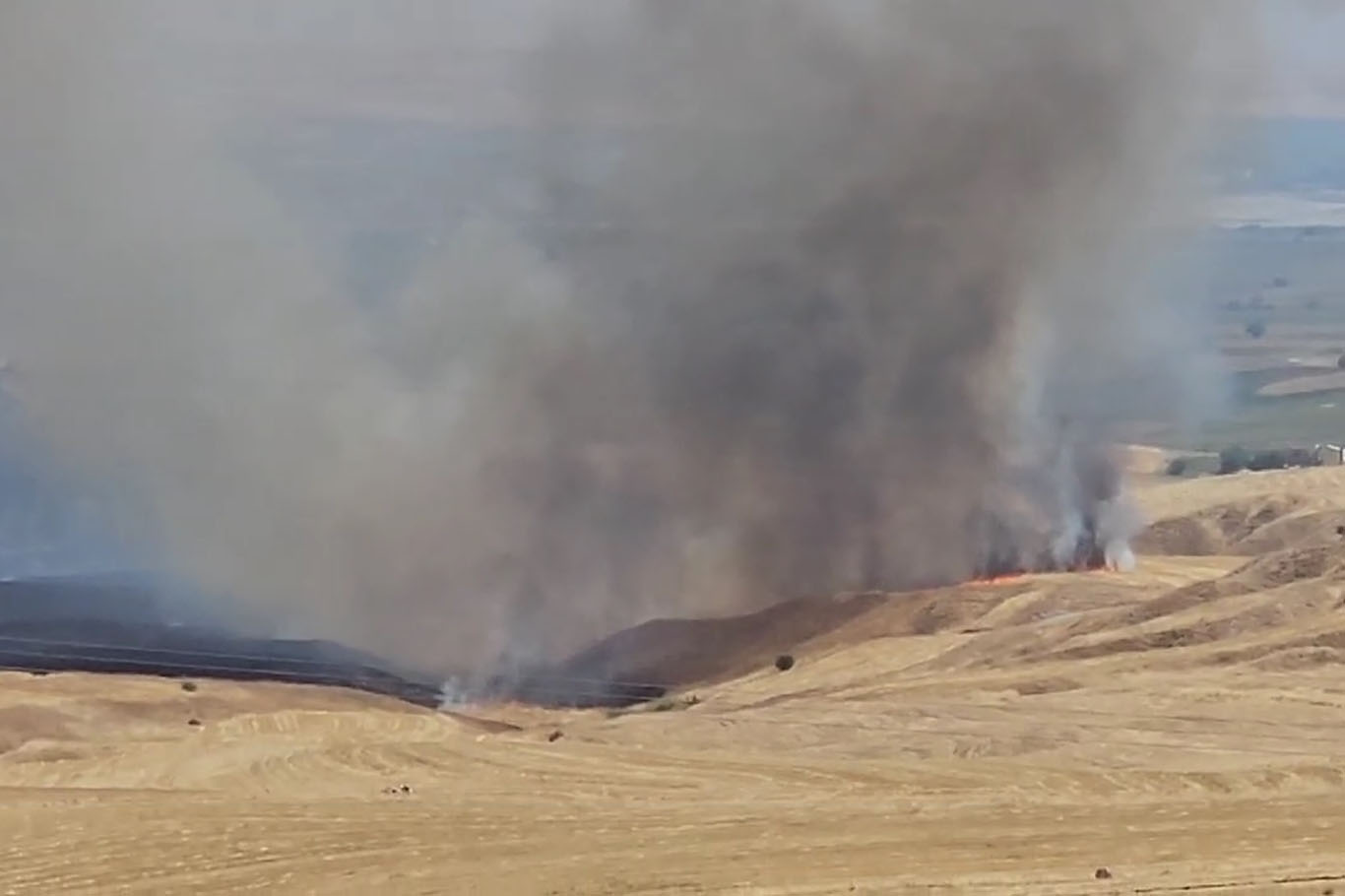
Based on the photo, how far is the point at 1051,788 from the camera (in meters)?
22.3

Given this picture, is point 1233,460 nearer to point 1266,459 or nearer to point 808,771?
point 1266,459

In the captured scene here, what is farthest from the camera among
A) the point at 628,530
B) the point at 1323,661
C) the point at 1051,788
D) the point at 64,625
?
the point at 628,530

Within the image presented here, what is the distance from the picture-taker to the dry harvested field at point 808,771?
18.3 metres

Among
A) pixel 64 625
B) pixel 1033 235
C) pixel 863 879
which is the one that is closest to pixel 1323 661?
pixel 863 879

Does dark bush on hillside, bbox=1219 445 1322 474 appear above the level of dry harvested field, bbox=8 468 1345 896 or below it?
Result: above

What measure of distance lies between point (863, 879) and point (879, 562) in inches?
1377

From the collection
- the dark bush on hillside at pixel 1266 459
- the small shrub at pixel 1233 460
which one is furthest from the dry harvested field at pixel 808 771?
Answer: the small shrub at pixel 1233 460

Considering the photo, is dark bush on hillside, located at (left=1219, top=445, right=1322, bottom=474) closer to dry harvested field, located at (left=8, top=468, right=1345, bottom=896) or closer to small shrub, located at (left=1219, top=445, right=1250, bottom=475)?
small shrub, located at (left=1219, top=445, right=1250, bottom=475)

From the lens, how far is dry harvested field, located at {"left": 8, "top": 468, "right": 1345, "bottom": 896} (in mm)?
18344

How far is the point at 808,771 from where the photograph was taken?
2428 cm

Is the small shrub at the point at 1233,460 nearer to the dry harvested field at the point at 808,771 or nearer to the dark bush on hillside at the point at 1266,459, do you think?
the dark bush on hillside at the point at 1266,459

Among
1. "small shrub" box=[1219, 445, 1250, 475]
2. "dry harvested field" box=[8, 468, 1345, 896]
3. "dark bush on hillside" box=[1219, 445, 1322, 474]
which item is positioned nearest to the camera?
"dry harvested field" box=[8, 468, 1345, 896]

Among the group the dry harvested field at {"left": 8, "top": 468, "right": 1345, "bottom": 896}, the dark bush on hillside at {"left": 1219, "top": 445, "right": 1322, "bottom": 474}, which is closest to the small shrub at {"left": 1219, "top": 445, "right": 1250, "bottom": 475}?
the dark bush on hillside at {"left": 1219, "top": 445, "right": 1322, "bottom": 474}

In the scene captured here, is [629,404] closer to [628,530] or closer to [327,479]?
[628,530]
